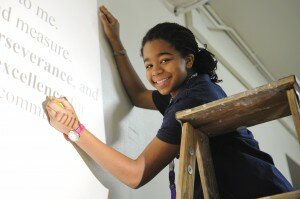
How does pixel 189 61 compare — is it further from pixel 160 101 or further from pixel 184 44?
pixel 160 101

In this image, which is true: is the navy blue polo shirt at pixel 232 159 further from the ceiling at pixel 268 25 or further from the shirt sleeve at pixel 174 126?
the ceiling at pixel 268 25

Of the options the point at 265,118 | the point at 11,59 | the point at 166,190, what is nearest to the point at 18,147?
the point at 11,59

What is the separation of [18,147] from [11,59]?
0.76ft

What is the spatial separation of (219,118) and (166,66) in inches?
15.4

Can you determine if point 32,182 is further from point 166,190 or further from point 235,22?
point 235,22

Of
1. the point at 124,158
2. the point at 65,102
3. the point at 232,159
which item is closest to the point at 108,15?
the point at 65,102

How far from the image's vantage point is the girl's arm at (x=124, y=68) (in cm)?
146

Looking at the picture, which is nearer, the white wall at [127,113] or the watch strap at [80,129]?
the watch strap at [80,129]

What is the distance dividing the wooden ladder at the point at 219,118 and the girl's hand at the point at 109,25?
63cm

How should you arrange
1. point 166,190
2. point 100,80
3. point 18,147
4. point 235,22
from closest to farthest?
1. point 18,147
2. point 100,80
3. point 166,190
4. point 235,22

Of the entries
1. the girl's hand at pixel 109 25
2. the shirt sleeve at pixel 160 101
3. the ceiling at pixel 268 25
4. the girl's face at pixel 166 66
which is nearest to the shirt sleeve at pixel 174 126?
the girl's face at pixel 166 66

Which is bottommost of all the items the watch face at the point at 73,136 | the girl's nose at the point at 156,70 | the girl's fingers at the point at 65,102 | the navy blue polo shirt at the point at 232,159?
the navy blue polo shirt at the point at 232,159

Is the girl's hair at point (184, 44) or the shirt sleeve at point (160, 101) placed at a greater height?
the girl's hair at point (184, 44)

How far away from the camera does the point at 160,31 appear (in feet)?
4.41
